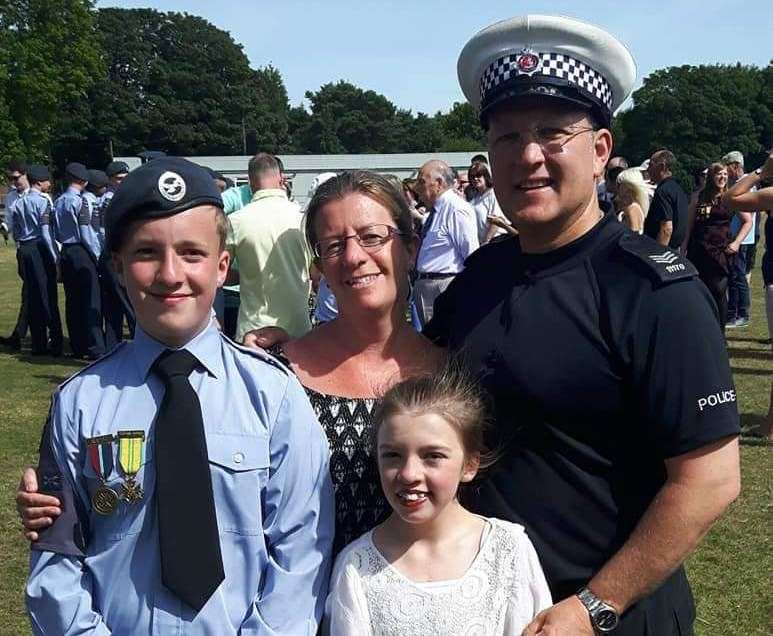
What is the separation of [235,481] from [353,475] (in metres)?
0.36

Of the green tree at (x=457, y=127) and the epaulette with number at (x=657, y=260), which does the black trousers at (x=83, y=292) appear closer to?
the epaulette with number at (x=657, y=260)

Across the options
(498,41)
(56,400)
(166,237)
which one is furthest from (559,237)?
(56,400)

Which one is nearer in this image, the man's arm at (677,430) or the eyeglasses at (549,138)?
the man's arm at (677,430)

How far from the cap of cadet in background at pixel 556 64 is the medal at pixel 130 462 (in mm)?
1082

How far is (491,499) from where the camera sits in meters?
1.89

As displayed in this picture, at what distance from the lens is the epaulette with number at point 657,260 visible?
1.65 m

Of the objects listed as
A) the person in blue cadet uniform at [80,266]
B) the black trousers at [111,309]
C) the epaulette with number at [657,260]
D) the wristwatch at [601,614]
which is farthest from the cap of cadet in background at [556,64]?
the person in blue cadet uniform at [80,266]

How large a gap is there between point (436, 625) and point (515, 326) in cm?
66

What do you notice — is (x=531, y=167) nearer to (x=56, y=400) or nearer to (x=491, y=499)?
(x=491, y=499)

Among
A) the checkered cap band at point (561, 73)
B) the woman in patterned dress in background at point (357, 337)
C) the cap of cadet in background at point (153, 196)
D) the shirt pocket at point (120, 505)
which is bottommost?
the shirt pocket at point (120, 505)

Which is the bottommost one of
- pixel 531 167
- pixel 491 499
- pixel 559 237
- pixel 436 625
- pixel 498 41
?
pixel 436 625

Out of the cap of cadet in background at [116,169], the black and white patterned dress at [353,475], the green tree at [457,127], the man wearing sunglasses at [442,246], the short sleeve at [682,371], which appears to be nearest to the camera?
the short sleeve at [682,371]

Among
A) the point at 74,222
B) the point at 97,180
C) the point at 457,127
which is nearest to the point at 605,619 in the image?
the point at 74,222

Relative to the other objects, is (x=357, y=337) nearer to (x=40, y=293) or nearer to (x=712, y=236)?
(x=712, y=236)
